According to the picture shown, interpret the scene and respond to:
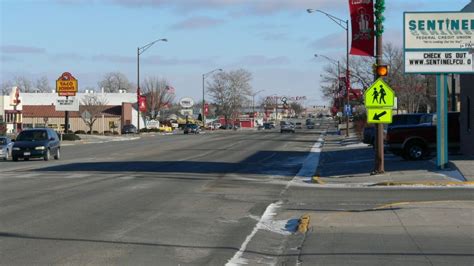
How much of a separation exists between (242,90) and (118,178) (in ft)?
454

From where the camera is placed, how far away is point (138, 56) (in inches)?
2874

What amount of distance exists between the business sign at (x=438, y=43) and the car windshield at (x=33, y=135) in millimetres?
20053

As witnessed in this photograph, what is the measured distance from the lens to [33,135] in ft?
113

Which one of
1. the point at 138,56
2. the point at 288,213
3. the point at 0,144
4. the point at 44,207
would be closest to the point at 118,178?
the point at 44,207

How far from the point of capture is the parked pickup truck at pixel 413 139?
26.5 m

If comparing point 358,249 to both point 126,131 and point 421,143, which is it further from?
point 126,131

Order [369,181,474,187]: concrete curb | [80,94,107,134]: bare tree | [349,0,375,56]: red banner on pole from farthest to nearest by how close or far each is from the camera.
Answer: [80,94,107,134]: bare tree
[349,0,375,56]: red banner on pole
[369,181,474,187]: concrete curb

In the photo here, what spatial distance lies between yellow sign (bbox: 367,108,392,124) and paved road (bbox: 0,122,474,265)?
3438 millimetres

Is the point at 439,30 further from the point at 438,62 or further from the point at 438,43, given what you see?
the point at 438,62

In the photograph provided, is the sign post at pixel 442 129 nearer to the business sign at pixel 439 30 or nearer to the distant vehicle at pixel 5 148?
the business sign at pixel 439 30

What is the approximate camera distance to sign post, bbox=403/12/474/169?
21672 mm

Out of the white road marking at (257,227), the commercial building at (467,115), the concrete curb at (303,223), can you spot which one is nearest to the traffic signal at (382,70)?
the commercial building at (467,115)

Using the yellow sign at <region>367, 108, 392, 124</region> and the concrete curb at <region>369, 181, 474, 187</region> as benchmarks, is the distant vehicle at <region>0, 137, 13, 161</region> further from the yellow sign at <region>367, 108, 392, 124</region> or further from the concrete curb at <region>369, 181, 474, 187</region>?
the concrete curb at <region>369, 181, 474, 187</region>

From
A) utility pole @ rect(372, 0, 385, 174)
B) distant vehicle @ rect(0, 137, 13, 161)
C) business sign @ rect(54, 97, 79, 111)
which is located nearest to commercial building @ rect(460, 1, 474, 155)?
utility pole @ rect(372, 0, 385, 174)
